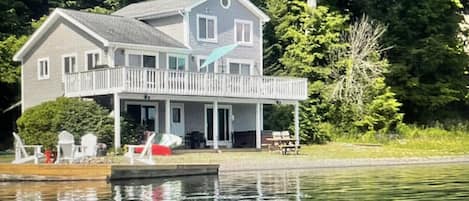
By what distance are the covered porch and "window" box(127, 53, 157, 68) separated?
173cm

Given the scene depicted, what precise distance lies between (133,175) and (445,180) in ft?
28.7

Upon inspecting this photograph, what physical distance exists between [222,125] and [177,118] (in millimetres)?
3030

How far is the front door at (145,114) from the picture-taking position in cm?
4291

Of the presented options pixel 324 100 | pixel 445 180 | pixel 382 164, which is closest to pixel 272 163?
pixel 382 164

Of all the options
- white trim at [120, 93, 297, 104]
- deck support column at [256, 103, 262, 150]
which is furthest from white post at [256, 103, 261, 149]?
white trim at [120, 93, 297, 104]

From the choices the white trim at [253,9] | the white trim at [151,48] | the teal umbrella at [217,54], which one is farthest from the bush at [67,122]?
the white trim at [253,9]

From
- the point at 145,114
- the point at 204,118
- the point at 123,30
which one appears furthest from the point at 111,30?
the point at 204,118

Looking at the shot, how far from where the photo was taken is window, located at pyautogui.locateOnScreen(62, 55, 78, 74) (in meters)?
43.9

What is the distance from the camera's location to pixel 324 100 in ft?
→ 172

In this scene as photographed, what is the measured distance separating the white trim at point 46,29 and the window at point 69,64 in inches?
71.3

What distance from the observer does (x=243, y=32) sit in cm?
4894

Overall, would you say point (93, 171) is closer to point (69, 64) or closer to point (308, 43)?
point (69, 64)

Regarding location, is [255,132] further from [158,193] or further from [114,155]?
[158,193]

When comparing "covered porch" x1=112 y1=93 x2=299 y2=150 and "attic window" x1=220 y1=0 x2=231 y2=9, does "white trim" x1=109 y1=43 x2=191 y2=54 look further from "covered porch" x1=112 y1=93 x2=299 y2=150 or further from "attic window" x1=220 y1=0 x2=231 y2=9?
"attic window" x1=220 y1=0 x2=231 y2=9
